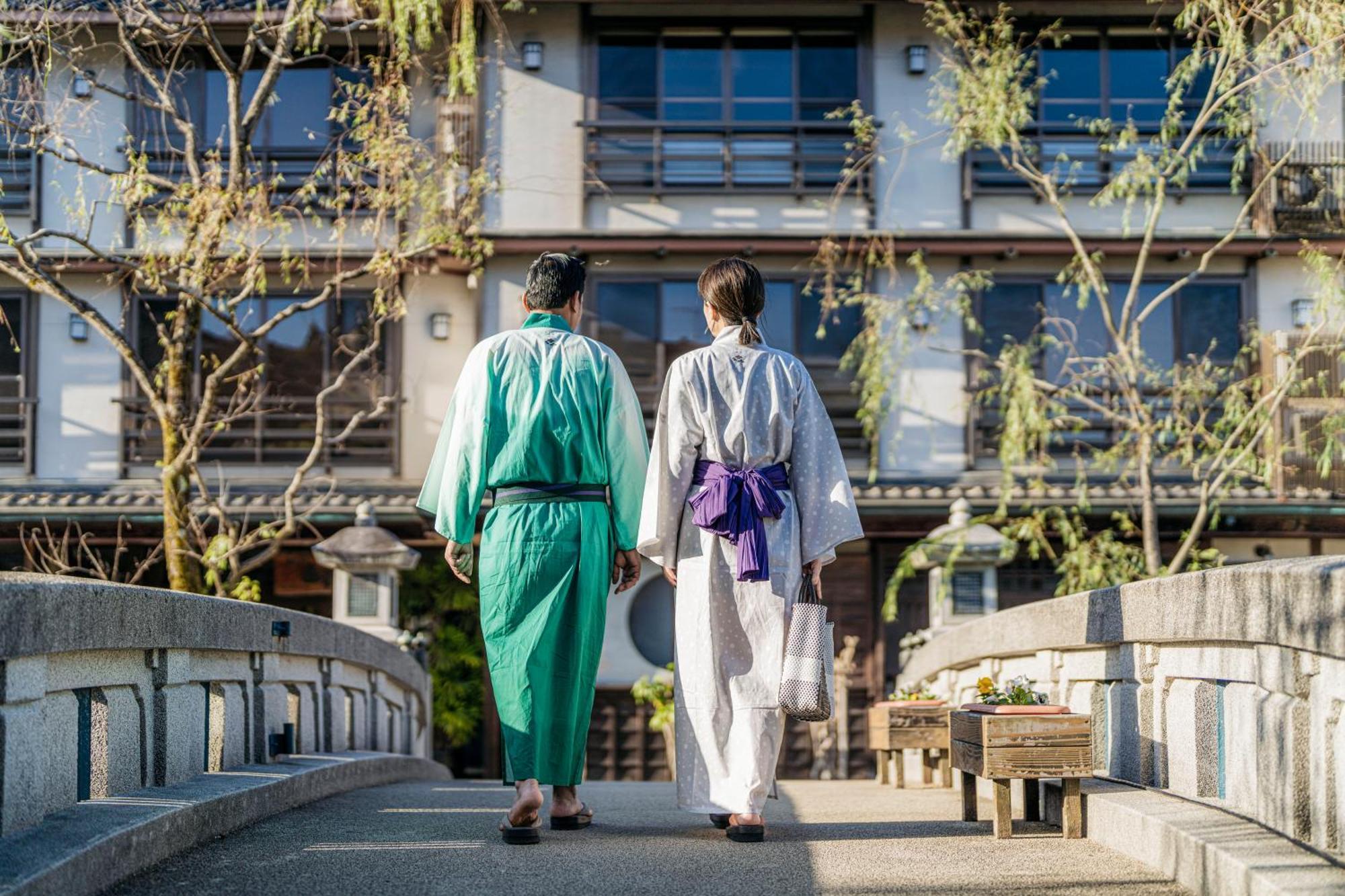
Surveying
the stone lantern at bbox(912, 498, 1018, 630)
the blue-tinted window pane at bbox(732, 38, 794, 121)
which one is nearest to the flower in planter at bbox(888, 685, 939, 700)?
the stone lantern at bbox(912, 498, 1018, 630)

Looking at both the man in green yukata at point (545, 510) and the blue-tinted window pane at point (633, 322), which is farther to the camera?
the blue-tinted window pane at point (633, 322)

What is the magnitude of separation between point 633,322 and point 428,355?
219 centimetres

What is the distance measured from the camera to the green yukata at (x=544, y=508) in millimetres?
5152

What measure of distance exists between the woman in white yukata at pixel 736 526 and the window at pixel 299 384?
11204mm

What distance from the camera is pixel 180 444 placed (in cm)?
928

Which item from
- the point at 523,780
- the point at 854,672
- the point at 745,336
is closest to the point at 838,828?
the point at 523,780

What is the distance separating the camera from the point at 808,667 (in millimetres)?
5109

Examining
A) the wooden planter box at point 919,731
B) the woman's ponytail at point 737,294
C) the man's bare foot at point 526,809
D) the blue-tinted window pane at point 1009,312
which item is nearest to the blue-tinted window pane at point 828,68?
the blue-tinted window pane at point 1009,312

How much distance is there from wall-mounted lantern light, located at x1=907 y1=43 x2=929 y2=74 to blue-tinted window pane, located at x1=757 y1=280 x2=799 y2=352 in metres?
2.51

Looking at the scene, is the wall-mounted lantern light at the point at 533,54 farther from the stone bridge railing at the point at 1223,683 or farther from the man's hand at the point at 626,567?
the man's hand at the point at 626,567

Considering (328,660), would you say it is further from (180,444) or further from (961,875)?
(961,875)

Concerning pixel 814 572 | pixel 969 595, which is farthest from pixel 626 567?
pixel 969 595

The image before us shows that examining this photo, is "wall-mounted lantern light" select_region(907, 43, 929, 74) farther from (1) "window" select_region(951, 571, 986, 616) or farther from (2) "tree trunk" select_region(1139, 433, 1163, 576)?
(2) "tree trunk" select_region(1139, 433, 1163, 576)

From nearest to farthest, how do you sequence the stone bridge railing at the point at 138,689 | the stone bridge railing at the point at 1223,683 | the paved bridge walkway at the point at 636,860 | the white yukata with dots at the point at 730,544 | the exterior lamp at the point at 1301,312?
1. the stone bridge railing at the point at 1223,683
2. the stone bridge railing at the point at 138,689
3. the paved bridge walkway at the point at 636,860
4. the white yukata with dots at the point at 730,544
5. the exterior lamp at the point at 1301,312
